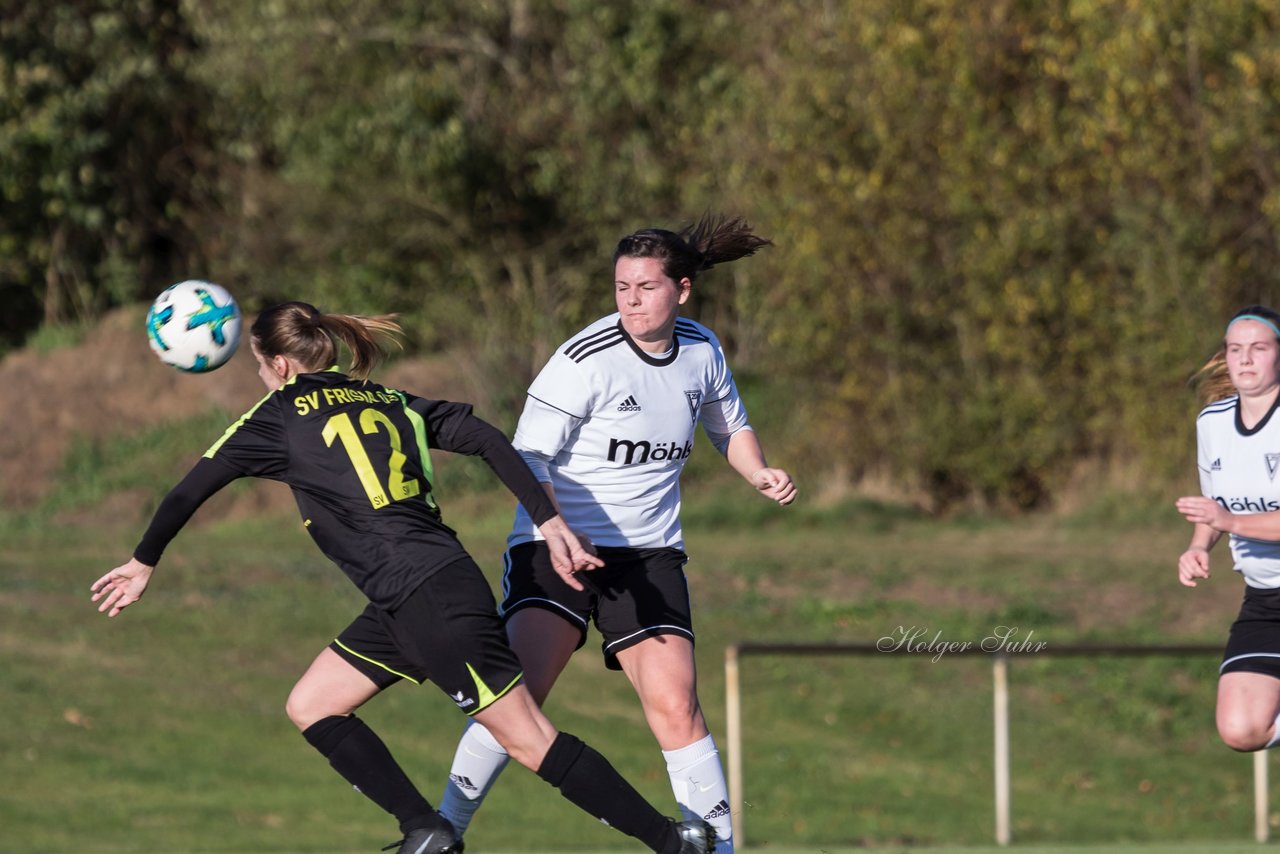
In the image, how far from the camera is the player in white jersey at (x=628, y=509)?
6.15m

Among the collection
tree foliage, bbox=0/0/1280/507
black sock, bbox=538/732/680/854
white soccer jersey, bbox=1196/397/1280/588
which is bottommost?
black sock, bbox=538/732/680/854

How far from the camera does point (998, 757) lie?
1105cm

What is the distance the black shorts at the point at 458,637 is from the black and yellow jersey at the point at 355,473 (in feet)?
0.18

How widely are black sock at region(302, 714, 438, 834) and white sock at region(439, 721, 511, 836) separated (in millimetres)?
317

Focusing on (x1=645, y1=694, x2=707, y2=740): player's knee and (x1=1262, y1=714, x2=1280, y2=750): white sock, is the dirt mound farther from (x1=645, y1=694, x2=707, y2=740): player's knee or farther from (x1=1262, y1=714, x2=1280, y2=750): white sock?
(x1=645, y1=694, x2=707, y2=740): player's knee

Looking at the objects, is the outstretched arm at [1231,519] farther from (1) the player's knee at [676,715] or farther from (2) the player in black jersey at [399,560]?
(2) the player in black jersey at [399,560]

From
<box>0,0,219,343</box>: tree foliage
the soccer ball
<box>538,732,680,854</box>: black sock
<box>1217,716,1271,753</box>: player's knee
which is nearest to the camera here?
<box>538,732,680,854</box>: black sock

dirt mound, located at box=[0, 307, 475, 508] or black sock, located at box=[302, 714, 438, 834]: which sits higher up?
dirt mound, located at box=[0, 307, 475, 508]

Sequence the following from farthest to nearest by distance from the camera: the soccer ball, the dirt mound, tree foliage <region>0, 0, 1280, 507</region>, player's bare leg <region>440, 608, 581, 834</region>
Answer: the dirt mound
tree foliage <region>0, 0, 1280, 507</region>
the soccer ball
player's bare leg <region>440, 608, 581, 834</region>

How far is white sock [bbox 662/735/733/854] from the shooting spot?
6184 millimetres

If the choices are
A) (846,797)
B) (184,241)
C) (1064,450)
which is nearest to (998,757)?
(846,797)

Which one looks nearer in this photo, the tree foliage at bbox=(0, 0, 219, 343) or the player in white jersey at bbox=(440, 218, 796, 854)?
the player in white jersey at bbox=(440, 218, 796, 854)

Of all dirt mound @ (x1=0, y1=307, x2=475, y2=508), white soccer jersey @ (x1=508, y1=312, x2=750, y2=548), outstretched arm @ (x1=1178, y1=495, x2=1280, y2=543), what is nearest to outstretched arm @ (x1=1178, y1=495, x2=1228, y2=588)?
outstretched arm @ (x1=1178, y1=495, x2=1280, y2=543)

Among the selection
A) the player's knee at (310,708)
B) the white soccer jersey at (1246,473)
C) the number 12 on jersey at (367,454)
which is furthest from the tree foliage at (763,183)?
the player's knee at (310,708)
